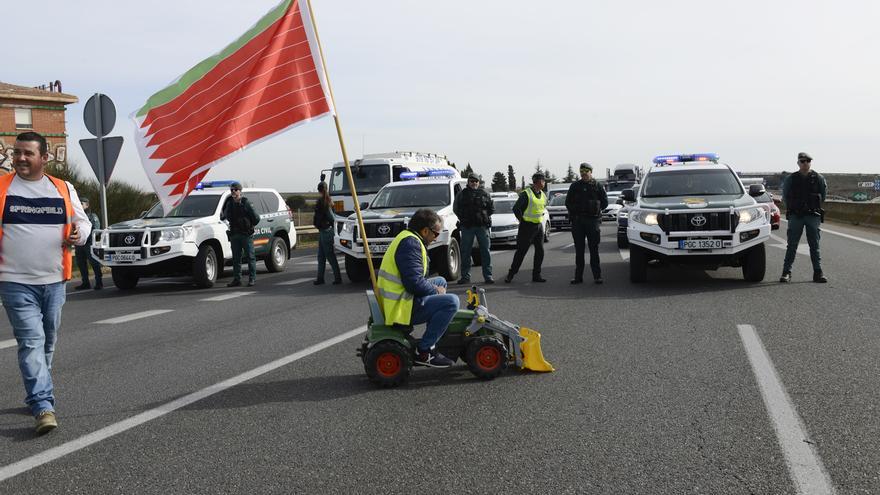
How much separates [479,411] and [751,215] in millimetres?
8429

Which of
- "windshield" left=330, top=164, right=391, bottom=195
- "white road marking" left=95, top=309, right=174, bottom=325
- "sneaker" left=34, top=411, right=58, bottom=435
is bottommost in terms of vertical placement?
"white road marking" left=95, top=309, right=174, bottom=325

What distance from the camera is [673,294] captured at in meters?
11.5

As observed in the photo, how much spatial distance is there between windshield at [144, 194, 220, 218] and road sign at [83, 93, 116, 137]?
1.84m

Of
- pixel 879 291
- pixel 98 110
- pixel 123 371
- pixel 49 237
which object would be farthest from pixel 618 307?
pixel 98 110

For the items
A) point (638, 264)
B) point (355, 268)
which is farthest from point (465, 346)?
point (355, 268)

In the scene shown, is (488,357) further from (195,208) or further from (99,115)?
(99,115)

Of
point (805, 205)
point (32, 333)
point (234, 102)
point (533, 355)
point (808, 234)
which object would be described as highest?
point (234, 102)

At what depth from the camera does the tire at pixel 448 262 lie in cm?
1441

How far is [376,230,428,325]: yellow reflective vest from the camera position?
20.3 ft

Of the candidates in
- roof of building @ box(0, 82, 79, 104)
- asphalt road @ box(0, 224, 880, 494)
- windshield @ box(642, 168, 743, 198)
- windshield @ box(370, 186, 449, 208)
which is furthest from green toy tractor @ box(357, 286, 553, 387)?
roof of building @ box(0, 82, 79, 104)

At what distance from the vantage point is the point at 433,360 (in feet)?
20.9

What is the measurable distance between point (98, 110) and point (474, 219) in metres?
8.06

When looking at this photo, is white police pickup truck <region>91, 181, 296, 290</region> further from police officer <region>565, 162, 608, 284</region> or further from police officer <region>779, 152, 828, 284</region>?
police officer <region>779, 152, 828, 284</region>

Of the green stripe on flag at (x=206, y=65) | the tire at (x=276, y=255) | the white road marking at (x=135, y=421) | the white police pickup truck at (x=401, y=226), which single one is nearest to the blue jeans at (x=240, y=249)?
the white police pickup truck at (x=401, y=226)
